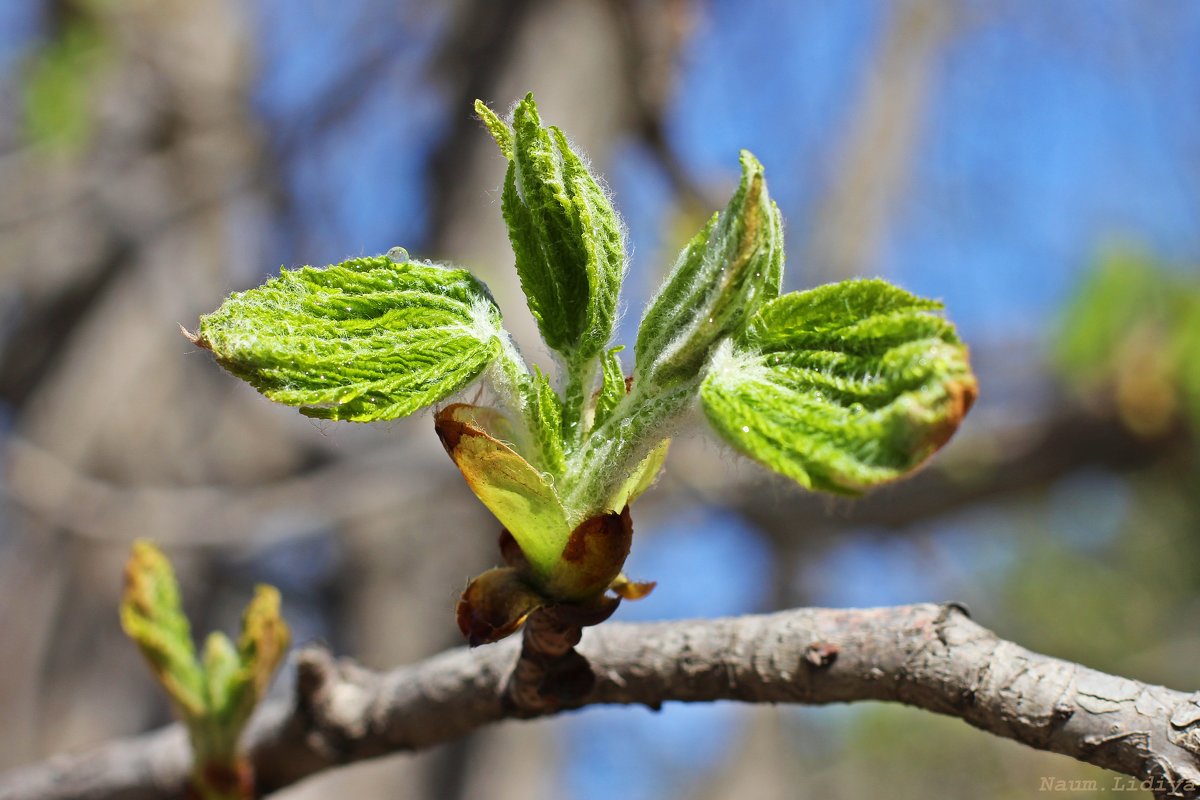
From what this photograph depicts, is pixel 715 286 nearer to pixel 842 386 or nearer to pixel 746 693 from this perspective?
pixel 842 386

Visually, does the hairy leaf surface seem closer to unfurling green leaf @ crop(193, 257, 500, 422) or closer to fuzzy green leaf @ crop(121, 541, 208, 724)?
unfurling green leaf @ crop(193, 257, 500, 422)

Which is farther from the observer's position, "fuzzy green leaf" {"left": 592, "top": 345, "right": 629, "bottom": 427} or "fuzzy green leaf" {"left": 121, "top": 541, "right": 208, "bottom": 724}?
"fuzzy green leaf" {"left": 121, "top": 541, "right": 208, "bottom": 724}

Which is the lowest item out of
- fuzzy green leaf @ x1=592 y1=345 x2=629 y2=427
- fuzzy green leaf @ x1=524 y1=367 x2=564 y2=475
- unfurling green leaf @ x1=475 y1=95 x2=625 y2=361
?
fuzzy green leaf @ x1=524 y1=367 x2=564 y2=475

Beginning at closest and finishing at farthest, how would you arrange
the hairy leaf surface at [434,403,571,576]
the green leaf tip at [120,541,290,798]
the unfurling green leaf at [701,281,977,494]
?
the unfurling green leaf at [701,281,977,494], the hairy leaf surface at [434,403,571,576], the green leaf tip at [120,541,290,798]

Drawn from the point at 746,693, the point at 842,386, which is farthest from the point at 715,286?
the point at 746,693

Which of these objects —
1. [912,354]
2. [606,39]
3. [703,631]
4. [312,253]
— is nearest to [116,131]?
[312,253]

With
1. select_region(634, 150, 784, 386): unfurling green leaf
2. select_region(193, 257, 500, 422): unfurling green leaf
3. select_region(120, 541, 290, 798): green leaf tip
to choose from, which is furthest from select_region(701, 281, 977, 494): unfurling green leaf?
select_region(120, 541, 290, 798): green leaf tip

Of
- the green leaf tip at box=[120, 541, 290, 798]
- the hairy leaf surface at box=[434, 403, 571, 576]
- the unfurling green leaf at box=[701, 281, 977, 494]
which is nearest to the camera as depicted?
the unfurling green leaf at box=[701, 281, 977, 494]
